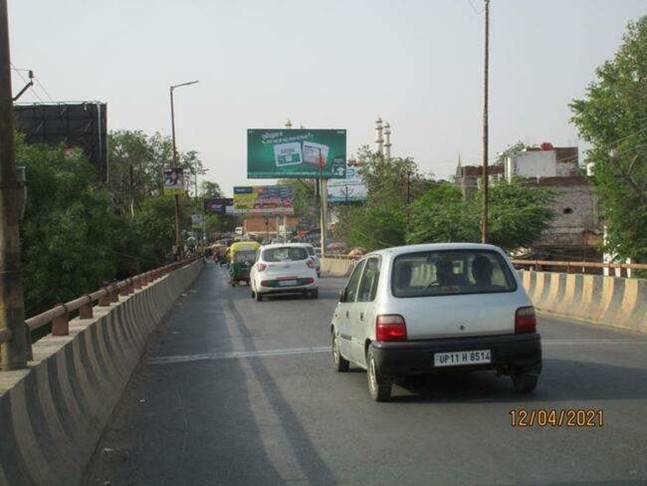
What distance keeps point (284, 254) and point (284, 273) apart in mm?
799

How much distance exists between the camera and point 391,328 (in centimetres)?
891

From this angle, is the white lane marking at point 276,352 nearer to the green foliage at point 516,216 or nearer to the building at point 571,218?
the green foliage at point 516,216

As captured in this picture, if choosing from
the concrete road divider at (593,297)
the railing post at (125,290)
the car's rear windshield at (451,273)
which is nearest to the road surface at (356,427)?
the car's rear windshield at (451,273)

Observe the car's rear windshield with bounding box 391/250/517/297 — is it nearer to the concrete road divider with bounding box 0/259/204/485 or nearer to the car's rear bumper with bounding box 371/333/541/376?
the car's rear bumper with bounding box 371/333/541/376

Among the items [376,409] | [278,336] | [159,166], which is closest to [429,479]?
[376,409]

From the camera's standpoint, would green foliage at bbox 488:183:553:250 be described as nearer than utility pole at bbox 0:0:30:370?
No

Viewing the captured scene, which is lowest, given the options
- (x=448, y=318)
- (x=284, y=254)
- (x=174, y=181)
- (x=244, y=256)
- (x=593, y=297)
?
(x=244, y=256)

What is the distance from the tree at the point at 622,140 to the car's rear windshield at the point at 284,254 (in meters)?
26.4

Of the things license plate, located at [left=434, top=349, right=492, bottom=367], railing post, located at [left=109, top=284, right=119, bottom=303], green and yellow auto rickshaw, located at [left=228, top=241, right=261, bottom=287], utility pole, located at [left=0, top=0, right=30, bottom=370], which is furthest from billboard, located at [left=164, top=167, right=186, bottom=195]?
utility pole, located at [left=0, top=0, right=30, bottom=370]

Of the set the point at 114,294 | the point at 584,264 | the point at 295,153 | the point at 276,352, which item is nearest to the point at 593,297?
the point at 584,264

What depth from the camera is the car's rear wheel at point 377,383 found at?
8.99m

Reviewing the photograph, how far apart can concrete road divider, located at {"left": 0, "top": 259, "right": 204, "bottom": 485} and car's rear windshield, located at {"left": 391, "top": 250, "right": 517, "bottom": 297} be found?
120 inches
